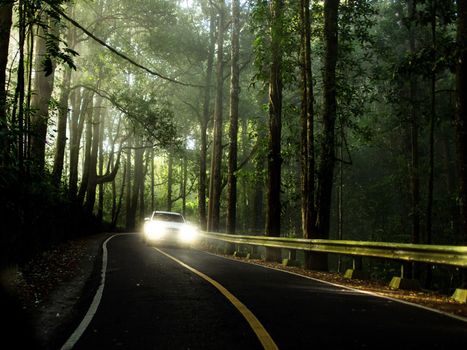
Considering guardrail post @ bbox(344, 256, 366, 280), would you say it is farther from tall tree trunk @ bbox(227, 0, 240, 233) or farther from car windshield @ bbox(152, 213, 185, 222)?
tall tree trunk @ bbox(227, 0, 240, 233)

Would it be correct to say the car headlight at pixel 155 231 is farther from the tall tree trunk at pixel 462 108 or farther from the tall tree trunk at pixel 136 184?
the tall tree trunk at pixel 136 184

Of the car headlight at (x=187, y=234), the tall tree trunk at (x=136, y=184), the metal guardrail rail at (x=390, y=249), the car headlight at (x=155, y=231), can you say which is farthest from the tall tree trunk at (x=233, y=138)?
the tall tree trunk at (x=136, y=184)

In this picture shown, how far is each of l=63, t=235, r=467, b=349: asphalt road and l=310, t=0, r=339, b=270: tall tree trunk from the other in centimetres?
632

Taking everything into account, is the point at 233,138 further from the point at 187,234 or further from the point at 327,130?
the point at 327,130

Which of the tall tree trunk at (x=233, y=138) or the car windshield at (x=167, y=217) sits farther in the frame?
the tall tree trunk at (x=233, y=138)

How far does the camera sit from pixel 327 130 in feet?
52.5

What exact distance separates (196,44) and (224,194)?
65.2ft

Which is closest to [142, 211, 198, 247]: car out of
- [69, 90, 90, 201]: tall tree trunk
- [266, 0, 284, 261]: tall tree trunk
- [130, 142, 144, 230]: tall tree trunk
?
[266, 0, 284, 261]: tall tree trunk

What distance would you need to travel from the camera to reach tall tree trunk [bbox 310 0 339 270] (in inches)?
631

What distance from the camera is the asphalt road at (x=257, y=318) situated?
5.24 meters

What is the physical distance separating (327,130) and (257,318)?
34.4ft

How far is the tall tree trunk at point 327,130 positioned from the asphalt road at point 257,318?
20.7 feet

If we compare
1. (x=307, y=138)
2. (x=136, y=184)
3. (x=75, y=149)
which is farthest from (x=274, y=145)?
(x=136, y=184)

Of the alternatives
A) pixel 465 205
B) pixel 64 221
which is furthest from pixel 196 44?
pixel 465 205
